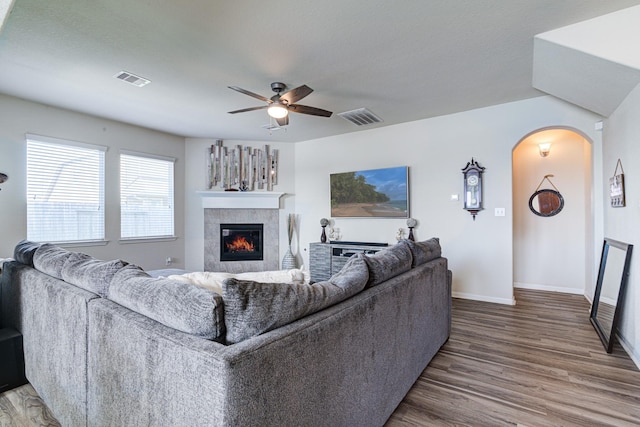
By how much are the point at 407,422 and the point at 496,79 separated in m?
3.43

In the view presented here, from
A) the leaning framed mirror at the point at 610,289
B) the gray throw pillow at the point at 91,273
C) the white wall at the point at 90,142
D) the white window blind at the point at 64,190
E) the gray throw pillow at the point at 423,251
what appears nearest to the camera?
the gray throw pillow at the point at 91,273

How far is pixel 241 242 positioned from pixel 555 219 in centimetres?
539

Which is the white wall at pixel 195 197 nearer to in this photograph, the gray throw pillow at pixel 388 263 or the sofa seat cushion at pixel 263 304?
the gray throw pillow at pixel 388 263

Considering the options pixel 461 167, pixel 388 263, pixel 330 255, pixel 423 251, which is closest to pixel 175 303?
pixel 388 263

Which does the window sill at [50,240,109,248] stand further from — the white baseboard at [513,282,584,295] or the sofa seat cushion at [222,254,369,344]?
the white baseboard at [513,282,584,295]

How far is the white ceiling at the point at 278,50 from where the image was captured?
7.30ft

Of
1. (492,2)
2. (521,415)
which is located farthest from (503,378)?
(492,2)

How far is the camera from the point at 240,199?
233 inches

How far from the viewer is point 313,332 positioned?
1204 mm

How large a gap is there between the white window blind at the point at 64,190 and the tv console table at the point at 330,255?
3328 mm

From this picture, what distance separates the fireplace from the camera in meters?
5.91

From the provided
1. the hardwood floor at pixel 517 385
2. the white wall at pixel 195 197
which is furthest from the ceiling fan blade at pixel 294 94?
the white wall at pixel 195 197

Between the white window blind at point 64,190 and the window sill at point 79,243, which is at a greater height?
the white window blind at point 64,190

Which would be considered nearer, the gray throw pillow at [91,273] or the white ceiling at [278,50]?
the gray throw pillow at [91,273]
